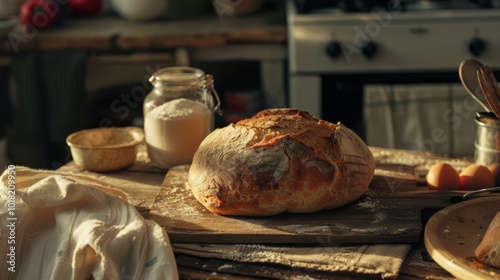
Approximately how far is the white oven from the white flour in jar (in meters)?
1.19

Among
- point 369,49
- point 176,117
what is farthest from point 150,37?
point 176,117

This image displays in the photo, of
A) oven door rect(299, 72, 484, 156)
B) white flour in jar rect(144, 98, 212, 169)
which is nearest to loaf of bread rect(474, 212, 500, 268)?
white flour in jar rect(144, 98, 212, 169)

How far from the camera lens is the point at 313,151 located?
1.41 metres

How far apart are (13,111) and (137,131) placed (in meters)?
1.48

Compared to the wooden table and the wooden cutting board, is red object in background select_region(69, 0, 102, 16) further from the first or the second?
the wooden cutting board

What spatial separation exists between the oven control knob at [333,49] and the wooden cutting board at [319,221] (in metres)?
1.30

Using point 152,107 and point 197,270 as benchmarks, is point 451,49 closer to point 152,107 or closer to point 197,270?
point 152,107

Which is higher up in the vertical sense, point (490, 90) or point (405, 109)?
point (490, 90)

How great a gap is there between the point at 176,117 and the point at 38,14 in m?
1.62

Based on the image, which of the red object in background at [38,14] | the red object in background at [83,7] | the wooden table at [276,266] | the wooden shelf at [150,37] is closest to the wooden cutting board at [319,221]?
the wooden table at [276,266]

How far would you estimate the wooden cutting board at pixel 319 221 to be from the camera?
1.31 meters

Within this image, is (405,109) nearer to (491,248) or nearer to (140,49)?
(140,49)

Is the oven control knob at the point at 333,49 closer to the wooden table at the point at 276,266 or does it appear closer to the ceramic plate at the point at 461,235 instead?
the wooden table at the point at 276,266

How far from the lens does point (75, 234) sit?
128 cm
